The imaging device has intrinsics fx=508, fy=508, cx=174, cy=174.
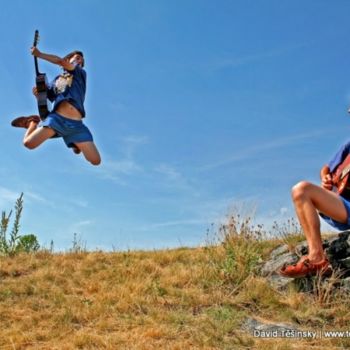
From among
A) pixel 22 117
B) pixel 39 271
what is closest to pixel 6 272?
pixel 39 271

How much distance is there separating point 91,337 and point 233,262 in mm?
2763

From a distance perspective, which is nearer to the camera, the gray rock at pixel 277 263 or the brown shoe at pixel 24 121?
the brown shoe at pixel 24 121

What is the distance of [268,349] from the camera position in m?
4.88

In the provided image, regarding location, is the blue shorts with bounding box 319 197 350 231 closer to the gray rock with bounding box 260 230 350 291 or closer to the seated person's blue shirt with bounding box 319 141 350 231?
the seated person's blue shirt with bounding box 319 141 350 231

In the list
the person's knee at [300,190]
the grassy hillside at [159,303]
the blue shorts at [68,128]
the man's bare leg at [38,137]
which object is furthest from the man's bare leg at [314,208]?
the man's bare leg at [38,137]

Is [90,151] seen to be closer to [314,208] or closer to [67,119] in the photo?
[67,119]

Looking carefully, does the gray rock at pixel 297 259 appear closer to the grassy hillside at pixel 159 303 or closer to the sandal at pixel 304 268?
the grassy hillside at pixel 159 303

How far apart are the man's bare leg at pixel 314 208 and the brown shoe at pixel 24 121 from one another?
3.78 m

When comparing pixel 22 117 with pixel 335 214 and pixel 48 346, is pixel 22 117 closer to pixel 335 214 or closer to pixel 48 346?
pixel 48 346

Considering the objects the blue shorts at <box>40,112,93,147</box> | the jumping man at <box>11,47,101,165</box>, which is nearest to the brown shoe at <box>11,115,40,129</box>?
the jumping man at <box>11,47,101,165</box>

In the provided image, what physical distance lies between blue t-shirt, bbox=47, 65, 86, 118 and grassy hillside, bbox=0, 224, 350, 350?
2.64m

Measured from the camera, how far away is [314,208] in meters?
5.76

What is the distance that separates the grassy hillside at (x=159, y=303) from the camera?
17.5 feet

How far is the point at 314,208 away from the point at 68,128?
3360 millimetres
